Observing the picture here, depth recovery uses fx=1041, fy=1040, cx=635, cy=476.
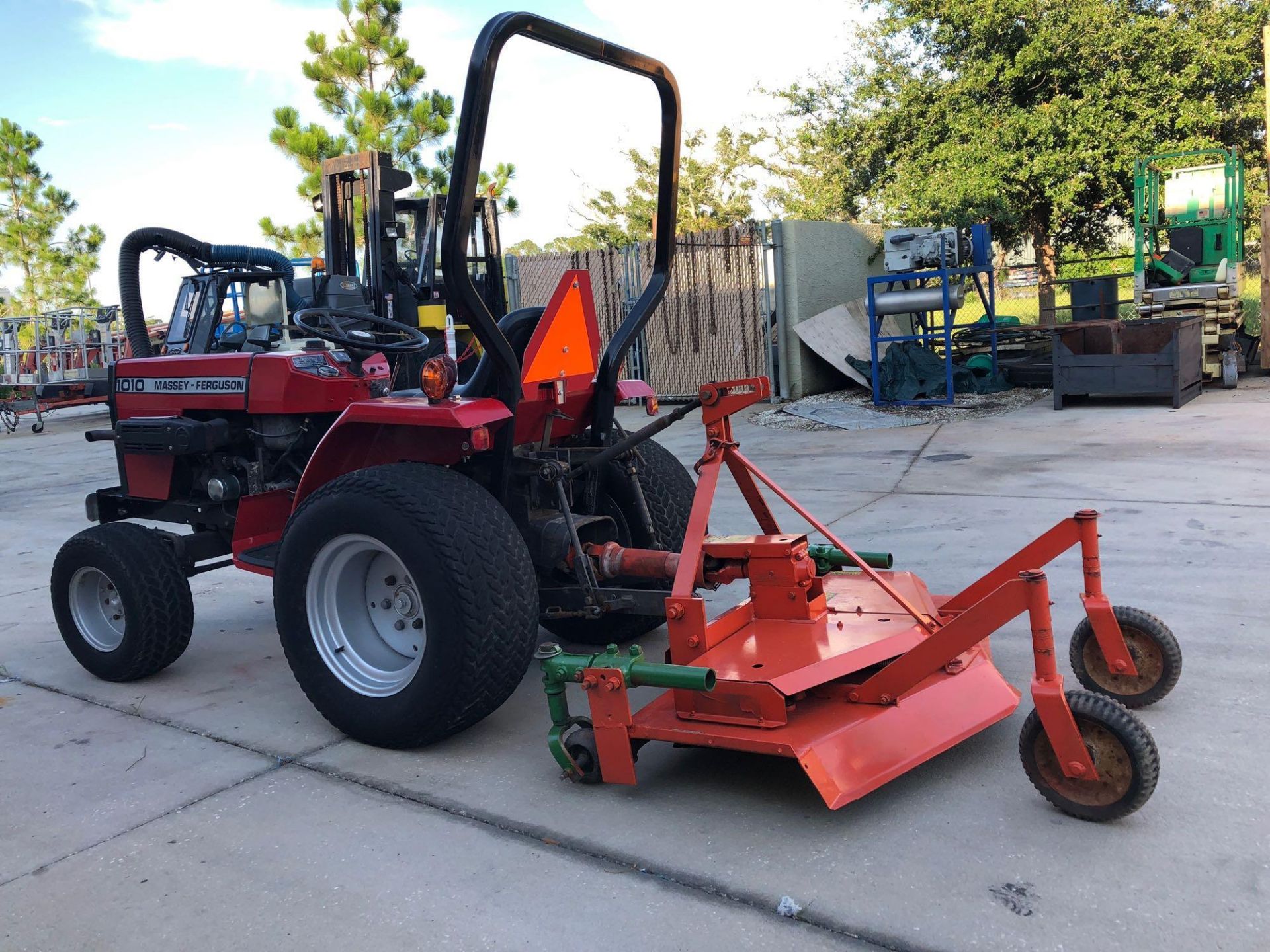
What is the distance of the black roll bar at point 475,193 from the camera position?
3090mm

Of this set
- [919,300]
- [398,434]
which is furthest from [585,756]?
[919,300]

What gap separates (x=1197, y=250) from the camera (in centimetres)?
1357

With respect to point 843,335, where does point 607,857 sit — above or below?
below

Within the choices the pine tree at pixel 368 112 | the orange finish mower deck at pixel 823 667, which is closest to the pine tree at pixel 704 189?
the pine tree at pixel 368 112

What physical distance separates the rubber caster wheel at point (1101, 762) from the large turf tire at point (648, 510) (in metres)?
1.76

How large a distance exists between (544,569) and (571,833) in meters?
1.35

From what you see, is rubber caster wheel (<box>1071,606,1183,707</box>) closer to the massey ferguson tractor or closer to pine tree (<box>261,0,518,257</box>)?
the massey ferguson tractor

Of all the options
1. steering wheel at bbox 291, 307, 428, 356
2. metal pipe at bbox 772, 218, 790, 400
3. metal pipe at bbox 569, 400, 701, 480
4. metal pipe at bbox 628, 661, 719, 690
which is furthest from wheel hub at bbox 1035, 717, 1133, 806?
metal pipe at bbox 772, 218, 790, 400

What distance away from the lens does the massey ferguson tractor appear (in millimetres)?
2887

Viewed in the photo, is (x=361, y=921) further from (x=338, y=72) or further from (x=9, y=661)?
(x=338, y=72)

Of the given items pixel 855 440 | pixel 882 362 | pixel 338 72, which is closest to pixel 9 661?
pixel 855 440

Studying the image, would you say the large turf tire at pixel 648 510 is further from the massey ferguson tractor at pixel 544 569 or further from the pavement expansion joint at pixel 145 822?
the pavement expansion joint at pixel 145 822

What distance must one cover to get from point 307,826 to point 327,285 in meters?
3.25

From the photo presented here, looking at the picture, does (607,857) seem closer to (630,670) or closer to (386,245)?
(630,670)
